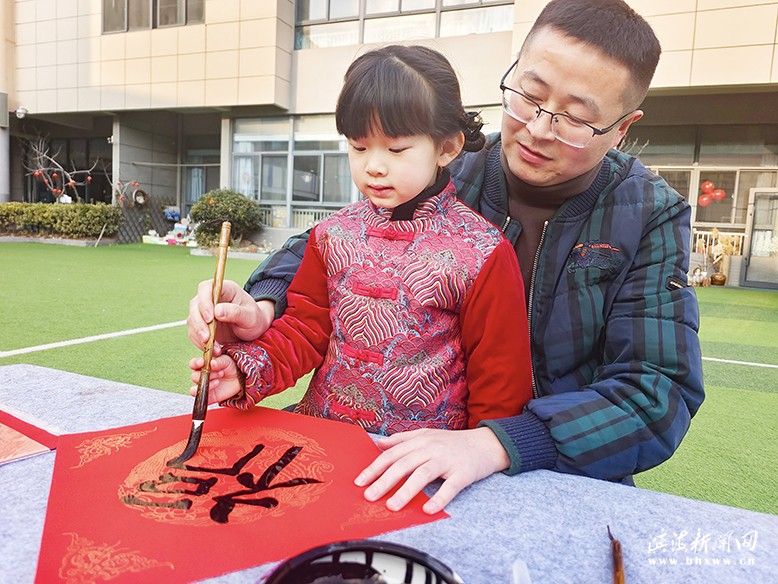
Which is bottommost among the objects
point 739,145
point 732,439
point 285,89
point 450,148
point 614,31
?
point 732,439

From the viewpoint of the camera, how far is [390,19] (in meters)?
10.6

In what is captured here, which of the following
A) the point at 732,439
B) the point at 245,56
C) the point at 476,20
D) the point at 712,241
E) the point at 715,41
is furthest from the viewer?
the point at 245,56

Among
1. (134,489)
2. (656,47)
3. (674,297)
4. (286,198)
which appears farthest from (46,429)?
(286,198)

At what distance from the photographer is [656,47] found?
1.00 metres

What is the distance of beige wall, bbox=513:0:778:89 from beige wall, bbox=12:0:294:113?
521cm

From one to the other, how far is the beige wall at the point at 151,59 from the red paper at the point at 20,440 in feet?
35.8

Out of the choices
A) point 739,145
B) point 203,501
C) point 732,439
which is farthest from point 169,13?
point 203,501

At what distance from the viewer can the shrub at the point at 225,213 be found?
10.6 meters

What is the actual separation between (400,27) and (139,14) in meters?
5.82

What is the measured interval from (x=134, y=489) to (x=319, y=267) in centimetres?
56

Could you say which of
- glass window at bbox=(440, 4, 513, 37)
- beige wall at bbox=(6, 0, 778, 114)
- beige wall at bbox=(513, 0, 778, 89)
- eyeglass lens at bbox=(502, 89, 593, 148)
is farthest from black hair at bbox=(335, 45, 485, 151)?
glass window at bbox=(440, 4, 513, 37)

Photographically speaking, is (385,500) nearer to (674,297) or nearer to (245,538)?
(245,538)

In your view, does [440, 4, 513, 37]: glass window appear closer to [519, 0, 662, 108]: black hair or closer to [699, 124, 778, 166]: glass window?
[699, 124, 778, 166]: glass window

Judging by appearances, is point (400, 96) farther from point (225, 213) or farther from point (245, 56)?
point (245, 56)
